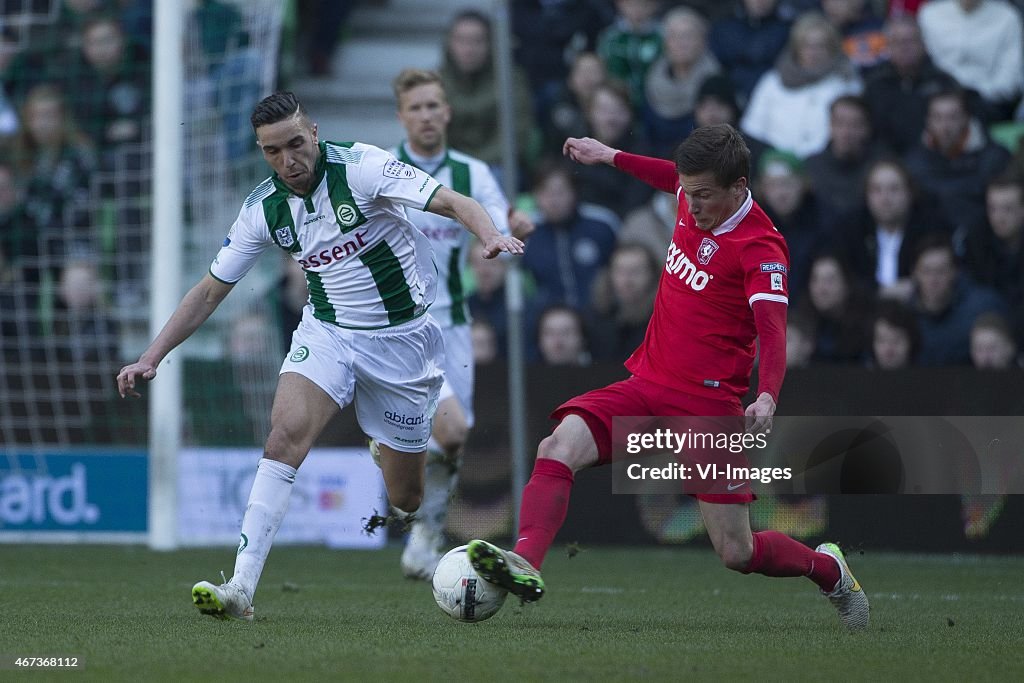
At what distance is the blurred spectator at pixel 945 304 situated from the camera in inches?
395

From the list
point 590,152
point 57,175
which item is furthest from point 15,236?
point 590,152

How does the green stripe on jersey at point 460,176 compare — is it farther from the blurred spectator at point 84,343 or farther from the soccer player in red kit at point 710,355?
the blurred spectator at point 84,343

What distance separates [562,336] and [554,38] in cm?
337

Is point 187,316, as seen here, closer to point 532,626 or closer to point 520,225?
point 532,626

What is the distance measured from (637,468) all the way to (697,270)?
3978 millimetres

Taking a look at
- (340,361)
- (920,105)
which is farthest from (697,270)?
(920,105)

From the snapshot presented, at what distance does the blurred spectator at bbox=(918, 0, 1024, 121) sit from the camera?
1155 centimetres

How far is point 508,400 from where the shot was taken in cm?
1047

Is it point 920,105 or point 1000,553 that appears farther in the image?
point 920,105

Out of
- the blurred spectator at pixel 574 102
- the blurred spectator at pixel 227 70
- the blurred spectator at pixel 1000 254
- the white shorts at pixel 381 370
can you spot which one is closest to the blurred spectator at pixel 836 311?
the blurred spectator at pixel 1000 254

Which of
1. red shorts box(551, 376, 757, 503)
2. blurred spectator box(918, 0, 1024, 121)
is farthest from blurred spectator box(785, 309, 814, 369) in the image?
red shorts box(551, 376, 757, 503)

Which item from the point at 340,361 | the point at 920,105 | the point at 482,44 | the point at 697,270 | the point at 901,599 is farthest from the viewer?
the point at 482,44

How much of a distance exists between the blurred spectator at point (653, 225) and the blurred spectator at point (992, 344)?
8.10ft

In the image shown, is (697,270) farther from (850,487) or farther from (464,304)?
(850,487)
